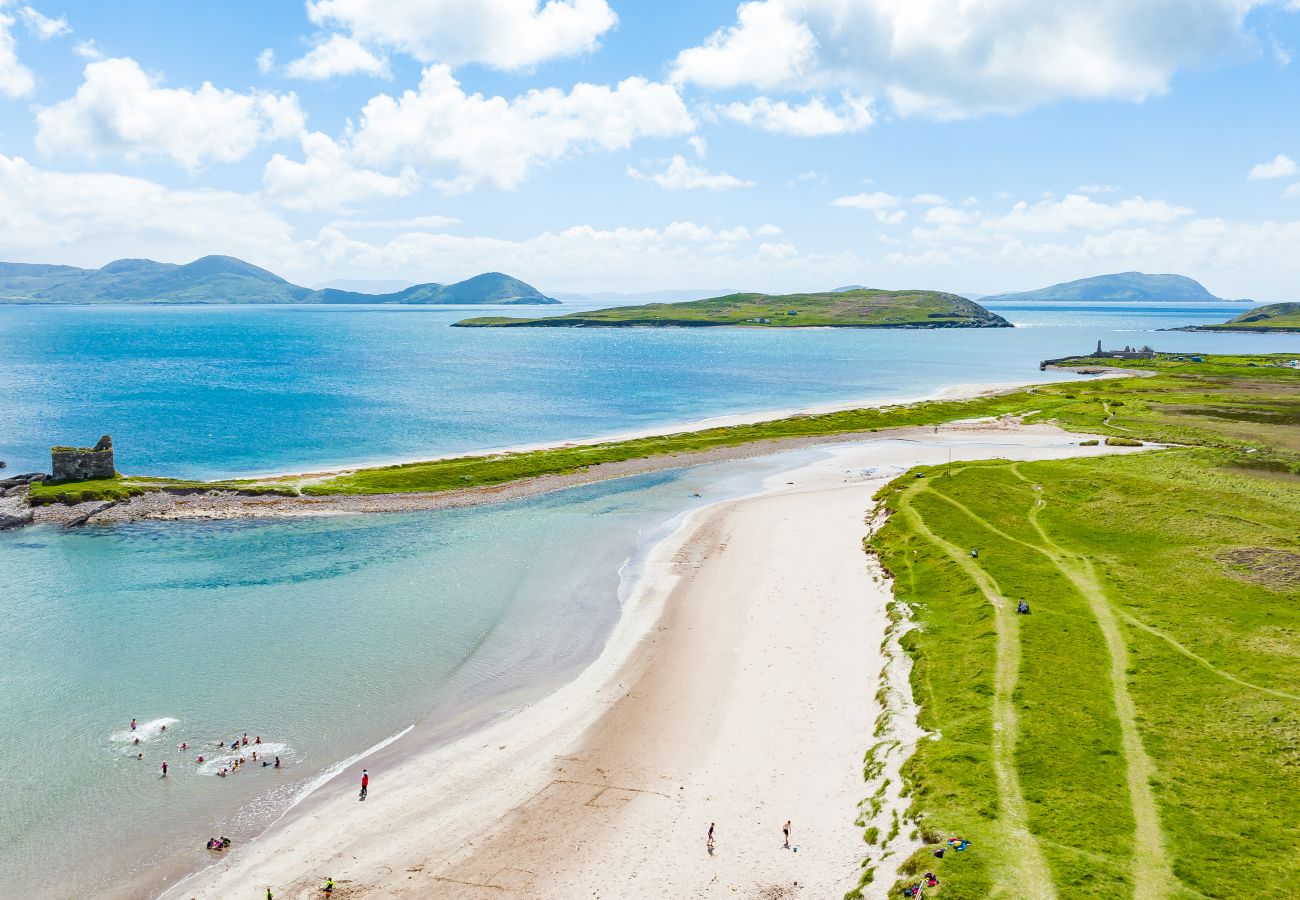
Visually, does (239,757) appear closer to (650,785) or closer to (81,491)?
(650,785)

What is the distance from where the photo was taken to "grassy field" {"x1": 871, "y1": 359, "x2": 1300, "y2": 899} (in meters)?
27.2

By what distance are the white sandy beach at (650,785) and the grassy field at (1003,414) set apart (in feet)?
159

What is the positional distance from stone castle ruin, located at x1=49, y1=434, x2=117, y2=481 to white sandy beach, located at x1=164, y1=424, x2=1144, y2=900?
67096mm

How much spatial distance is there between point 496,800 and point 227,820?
38.4 ft

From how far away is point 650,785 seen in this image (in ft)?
117

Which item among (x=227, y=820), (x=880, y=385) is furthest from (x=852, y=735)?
(x=880, y=385)

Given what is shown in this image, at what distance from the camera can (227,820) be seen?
3378 centimetres

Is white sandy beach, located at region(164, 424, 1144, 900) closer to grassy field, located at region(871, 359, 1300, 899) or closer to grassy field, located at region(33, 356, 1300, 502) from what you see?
grassy field, located at region(871, 359, 1300, 899)

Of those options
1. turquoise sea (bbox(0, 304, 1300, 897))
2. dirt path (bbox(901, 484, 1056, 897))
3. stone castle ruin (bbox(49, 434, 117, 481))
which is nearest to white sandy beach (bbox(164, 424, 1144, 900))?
turquoise sea (bbox(0, 304, 1300, 897))

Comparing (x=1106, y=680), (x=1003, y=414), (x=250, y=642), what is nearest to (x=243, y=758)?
(x=250, y=642)

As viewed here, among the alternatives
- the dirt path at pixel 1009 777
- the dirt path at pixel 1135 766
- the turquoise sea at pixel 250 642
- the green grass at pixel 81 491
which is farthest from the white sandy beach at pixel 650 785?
the green grass at pixel 81 491

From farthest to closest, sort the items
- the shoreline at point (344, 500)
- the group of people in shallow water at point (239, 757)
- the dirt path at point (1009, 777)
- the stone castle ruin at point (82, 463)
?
the stone castle ruin at point (82, 463) → the shoreline at point (344, 500) → the group of people in shallow water at point (239, 757) → the dirt path at point (1009, 777)

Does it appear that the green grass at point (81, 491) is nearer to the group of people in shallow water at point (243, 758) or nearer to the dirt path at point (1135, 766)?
the group of people in shallow water at point (243, 758)

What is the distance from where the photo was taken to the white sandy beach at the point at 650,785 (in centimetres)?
2988
